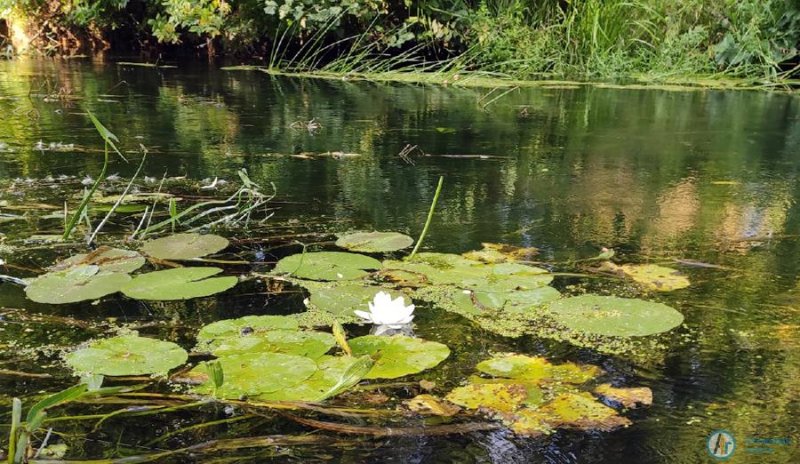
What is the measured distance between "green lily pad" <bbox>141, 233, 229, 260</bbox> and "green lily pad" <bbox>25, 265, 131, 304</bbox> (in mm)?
158

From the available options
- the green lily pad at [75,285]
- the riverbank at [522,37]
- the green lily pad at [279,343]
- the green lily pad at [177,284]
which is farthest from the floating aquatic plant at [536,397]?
the riverbank at [522,37]

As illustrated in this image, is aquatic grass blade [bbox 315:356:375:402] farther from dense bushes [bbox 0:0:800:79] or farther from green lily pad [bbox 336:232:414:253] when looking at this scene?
dense bushes [bbox 0:0:800:79]

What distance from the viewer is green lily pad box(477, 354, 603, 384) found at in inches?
40.2

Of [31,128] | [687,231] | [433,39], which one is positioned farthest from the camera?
[433,39]

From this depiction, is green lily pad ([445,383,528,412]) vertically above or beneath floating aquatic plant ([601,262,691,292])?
beneath

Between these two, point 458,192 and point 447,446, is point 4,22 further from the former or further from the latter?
point 447,446

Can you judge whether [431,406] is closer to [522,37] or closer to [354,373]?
[354,373]

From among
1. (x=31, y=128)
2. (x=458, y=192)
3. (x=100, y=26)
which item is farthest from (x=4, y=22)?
(x=458, y=192)

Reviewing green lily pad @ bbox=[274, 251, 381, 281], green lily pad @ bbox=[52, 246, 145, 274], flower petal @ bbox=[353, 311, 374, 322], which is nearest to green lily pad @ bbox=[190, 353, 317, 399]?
flower petal @ bbox=[353, 311, 374, 322]

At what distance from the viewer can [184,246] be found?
1.57m

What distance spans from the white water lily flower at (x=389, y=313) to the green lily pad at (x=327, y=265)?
0.25m

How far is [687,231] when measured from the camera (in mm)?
1755

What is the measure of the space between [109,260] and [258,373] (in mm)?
614

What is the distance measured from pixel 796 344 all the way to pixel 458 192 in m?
1.13
